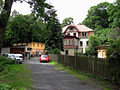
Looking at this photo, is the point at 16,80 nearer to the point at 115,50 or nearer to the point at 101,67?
the point at 101,67

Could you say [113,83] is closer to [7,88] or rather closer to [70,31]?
[7,88]

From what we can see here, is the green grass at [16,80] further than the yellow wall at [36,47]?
No

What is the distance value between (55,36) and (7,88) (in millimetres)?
31848

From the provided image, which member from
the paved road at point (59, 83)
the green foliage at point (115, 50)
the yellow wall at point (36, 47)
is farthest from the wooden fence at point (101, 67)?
the yellow wall at point (36, 47)

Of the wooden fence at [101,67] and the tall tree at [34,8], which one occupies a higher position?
the tall tree at [34,8]

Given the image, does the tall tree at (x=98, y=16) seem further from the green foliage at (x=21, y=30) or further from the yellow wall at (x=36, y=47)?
the yellow wall at (x=36, y=47)

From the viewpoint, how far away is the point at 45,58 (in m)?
30.4

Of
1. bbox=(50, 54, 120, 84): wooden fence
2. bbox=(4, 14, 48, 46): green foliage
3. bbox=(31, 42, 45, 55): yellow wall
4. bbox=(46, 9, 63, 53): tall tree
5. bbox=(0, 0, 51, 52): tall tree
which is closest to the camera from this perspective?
bbox=(50, 54, 120, 84): wooden fence

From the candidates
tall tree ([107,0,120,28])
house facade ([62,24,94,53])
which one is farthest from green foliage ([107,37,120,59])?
house facade ([62,24,94,53])

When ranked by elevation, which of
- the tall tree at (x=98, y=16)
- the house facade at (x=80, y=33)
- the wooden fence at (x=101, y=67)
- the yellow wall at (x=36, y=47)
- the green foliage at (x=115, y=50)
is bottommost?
the wooden fence at (x=101, y=67)

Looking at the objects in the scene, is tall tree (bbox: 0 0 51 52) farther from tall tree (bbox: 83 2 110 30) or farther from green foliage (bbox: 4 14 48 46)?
tall tree (bbox: 83 2 110 30)

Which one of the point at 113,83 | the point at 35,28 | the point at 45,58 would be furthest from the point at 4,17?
the point at 35,28

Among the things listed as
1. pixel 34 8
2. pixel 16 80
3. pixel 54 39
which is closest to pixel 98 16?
pixel 54 39

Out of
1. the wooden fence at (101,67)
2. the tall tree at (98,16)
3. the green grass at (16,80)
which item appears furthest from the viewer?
the tall tree at (98,16)
